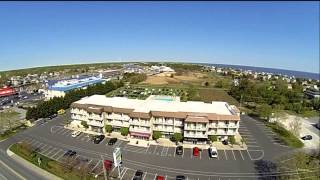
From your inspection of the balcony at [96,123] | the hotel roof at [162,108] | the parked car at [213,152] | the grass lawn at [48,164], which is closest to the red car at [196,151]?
the parked car at [213,152]

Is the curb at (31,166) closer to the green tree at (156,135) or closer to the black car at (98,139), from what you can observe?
the black car at (98,139)

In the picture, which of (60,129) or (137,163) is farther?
(60,129)

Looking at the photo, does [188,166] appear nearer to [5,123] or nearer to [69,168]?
[69,168]

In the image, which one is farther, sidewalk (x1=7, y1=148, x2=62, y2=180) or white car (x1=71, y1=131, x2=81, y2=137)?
white car (x1=71, y1=131, x2=81, y2=137)

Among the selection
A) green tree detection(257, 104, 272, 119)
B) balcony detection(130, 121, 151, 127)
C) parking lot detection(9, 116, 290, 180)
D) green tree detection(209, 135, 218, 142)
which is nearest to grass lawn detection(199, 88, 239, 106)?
green tree detection(257, 104, 272, 119)

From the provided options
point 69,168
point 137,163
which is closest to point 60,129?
point 69,168

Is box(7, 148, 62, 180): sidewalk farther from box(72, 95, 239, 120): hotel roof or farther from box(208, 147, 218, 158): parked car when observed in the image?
box(208, 147, 218, 158): parked car
